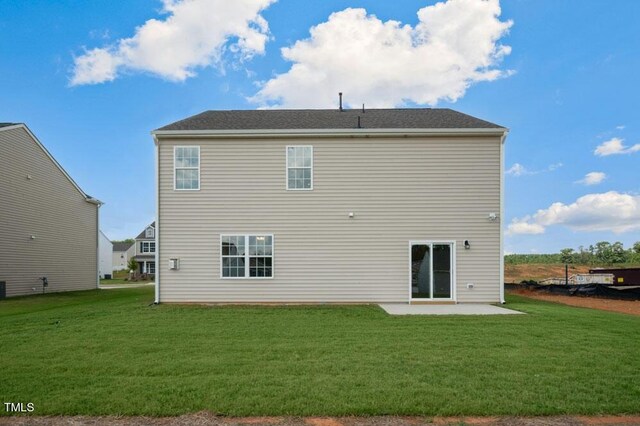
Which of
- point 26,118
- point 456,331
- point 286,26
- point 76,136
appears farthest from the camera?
point 26,118

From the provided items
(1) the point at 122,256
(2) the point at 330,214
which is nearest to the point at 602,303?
(2) the point at 330,214

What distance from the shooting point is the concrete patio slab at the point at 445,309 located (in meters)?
9.87

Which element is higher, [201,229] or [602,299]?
[201,229]

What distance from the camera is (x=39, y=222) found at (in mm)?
18172

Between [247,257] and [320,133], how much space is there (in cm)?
443

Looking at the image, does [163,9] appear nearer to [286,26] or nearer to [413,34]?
[286,26]

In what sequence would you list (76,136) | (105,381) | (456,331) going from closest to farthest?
(105,381) < (456,331) < (76,136)

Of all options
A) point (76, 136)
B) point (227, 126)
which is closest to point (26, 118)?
point (76, 136)

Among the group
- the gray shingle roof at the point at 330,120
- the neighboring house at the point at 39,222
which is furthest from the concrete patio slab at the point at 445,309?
the neighboring house at the point at 39,222

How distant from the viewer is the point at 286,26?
14.8 meters

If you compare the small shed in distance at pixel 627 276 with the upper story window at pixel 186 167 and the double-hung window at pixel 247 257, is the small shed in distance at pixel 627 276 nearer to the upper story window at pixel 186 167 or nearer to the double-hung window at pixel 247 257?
the double-hung window at pixel 247 257

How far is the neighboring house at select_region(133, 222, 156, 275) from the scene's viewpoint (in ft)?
130

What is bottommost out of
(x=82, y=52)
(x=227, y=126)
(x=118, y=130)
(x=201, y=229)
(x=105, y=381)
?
(x=105, y=381)

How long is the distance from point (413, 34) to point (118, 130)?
43.6 feet
